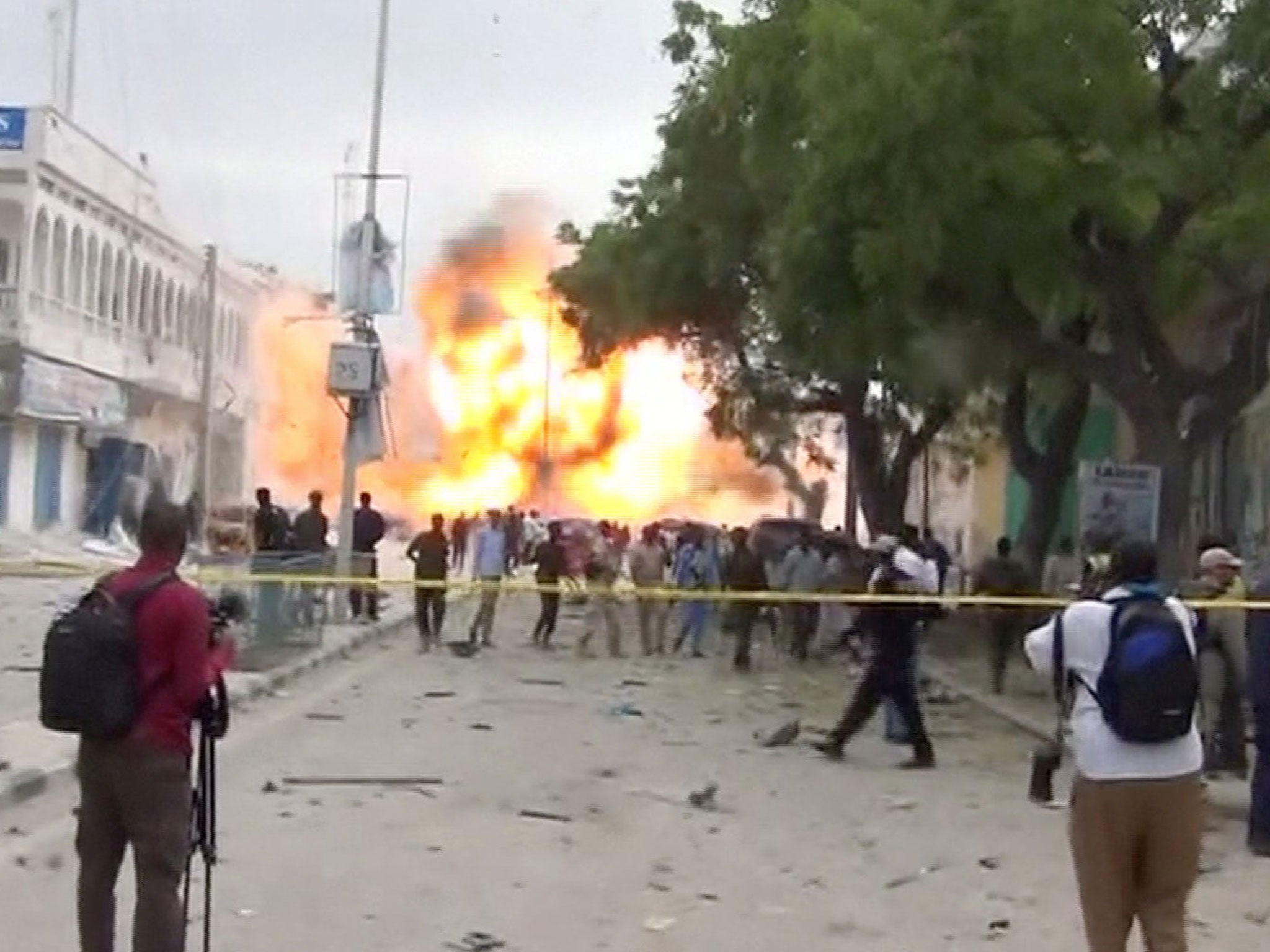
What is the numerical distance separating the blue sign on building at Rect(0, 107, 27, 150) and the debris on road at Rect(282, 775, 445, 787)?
3514cm

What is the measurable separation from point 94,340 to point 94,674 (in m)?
46.5

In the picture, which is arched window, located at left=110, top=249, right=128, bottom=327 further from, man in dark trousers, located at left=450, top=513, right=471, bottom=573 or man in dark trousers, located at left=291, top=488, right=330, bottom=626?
man in dark trousers, located at left=291, top=488, right=330, bottom=626

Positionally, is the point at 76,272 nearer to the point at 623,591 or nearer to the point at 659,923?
the point at 623,591

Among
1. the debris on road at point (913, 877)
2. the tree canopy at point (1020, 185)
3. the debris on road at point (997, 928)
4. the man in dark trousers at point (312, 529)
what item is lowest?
the debris on road at point (997, 928)

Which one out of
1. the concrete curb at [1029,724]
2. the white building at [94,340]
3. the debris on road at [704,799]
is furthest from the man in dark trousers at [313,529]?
the debris on road at [704,799]

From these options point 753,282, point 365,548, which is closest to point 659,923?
point 365,548

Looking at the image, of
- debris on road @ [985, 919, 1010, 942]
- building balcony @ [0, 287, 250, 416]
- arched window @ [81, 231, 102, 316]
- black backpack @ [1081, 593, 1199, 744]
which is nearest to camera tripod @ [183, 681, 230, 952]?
black backpack @ [1081, 593, 1199, 744]

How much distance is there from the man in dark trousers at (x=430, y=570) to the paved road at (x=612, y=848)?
793cm

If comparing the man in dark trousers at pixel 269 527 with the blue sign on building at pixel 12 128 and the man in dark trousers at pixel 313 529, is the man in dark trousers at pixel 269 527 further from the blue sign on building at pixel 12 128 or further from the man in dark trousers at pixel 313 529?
the blue sign on building at pixel 12 128

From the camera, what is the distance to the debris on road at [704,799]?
45.0 ft

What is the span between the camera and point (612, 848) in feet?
38.8

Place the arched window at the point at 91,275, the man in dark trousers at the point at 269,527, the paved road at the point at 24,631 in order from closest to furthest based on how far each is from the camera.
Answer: the paved road at the point at 24,631, the man in dark trousers at the point at 269,527, the arched window at the point at 91,275

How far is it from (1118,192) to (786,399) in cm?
2170

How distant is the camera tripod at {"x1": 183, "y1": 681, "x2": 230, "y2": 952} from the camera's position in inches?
283
